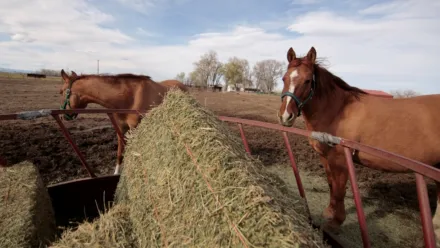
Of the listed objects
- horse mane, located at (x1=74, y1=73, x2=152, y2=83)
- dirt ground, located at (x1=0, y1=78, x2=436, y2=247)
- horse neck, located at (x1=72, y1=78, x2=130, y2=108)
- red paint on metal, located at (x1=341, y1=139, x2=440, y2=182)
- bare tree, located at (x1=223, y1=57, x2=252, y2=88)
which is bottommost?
dirt ground, located at (x1=0, y1=78, x2=436, y2=247)

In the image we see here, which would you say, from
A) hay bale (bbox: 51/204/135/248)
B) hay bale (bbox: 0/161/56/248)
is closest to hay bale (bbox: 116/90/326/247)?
hay bale (bbox: 51/204/135/248)

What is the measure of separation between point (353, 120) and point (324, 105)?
416 mm

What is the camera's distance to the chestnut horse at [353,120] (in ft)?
10.2

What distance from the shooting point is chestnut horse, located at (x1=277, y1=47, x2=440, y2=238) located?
3117mm

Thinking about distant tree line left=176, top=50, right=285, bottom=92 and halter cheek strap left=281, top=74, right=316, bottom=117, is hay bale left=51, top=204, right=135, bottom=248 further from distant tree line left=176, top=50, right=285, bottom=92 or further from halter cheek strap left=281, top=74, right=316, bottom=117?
distant tree line left=176, top=50, right=285, bottom=92

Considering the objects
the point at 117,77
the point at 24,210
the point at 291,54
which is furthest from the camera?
the point at 117,77

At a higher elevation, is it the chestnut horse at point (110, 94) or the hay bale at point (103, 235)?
the chestnut horse at point (110, 94)

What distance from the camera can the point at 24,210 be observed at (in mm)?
2135

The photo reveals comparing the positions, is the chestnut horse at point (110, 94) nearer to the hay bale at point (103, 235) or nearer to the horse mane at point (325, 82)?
the horse mane at point (325, 82)

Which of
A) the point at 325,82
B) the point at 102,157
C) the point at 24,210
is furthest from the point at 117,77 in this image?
the point at 325,82

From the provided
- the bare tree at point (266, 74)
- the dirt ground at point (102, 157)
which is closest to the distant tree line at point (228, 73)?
the bare tree at point (266, 74)

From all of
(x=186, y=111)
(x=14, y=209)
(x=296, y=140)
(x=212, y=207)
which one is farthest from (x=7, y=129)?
(x=296, y=140)

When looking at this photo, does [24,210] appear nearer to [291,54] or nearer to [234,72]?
[291,54]

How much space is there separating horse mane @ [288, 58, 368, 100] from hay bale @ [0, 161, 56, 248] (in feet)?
10.8
